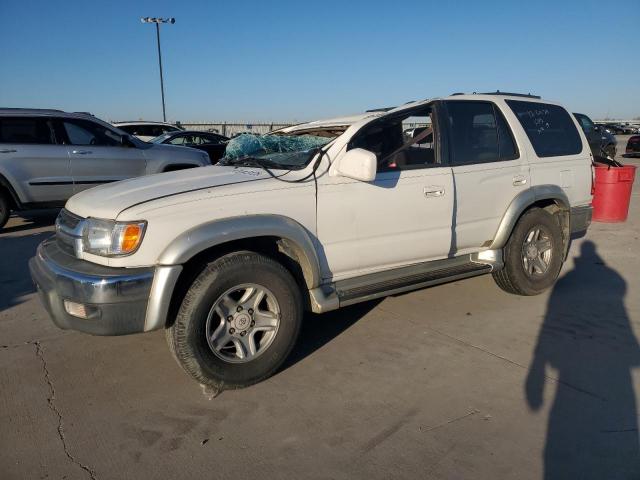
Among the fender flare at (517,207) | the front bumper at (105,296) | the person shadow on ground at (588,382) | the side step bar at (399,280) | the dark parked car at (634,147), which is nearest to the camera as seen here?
the person shadow on ground at (588,382)

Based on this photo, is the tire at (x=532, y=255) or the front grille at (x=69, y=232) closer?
the front grille at (x=69, y=232)

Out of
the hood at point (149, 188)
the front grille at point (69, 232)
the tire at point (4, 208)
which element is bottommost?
the tire at point (4, 208)

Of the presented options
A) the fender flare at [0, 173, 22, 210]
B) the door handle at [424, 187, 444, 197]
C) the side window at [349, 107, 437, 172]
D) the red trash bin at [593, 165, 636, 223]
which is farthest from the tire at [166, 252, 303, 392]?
the red trash bin at [593, 165, 636, 223]

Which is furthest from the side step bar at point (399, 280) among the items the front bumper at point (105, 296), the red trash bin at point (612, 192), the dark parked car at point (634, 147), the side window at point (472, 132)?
the dark parked car at point (634, 147)

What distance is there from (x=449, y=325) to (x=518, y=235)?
108 cm

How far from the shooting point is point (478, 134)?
14.0 ft

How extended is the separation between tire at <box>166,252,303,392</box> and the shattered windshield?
88 cm

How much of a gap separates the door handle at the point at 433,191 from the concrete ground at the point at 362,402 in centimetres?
108

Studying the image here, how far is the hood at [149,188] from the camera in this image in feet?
9.87

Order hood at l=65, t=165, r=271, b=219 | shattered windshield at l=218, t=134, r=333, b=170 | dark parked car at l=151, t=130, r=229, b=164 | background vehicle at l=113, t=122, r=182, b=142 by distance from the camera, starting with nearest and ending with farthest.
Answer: hood at l=65, t=165, r=271, b=219 < shattered windshield at l=218, t=134, r=333, b=170 < dark parked car at l=151, t=130, r=229, b=164 < background vehicle at l=113, t=122, r=182, b=142

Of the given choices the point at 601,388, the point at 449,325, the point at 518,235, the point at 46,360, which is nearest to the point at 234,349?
the point at 46,360

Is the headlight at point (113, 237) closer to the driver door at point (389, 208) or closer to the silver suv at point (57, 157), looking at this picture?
the driver door at point (389, 208)

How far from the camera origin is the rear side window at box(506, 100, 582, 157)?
4.60 meters

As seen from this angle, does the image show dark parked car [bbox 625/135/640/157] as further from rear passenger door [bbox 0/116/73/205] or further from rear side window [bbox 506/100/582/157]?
rear passenger door [bbox 0/116/73/205]
